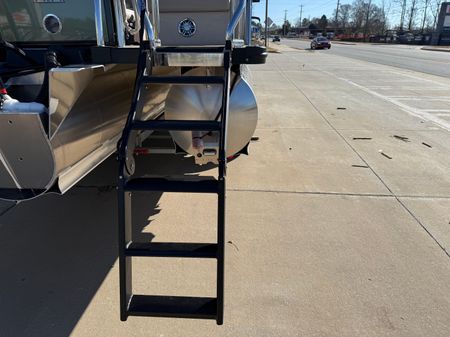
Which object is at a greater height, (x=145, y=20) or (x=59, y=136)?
(x=145, y=20)

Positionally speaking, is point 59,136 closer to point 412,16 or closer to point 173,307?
point 173,307

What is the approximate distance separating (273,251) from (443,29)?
244ft

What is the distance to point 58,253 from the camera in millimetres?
3223

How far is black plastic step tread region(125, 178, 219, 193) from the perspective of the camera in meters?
2.35

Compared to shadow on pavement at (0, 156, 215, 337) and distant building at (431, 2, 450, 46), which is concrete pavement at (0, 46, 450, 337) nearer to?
shadow on pavement at (0, 156, 215, 337)

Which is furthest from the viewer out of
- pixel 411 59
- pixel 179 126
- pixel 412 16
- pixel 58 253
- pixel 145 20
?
pixel 412 16

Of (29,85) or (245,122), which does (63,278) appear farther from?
(245,122)

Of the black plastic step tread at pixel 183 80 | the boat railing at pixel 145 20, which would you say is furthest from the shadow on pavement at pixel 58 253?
the boat railing at pixel 145 20

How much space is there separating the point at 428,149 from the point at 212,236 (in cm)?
418

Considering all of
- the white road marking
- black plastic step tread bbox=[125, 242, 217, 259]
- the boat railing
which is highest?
the boat railing

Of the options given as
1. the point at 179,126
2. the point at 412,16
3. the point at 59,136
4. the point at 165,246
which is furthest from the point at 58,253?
the point at 412,16

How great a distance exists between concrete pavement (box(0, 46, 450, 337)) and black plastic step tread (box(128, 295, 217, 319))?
210 millimetres

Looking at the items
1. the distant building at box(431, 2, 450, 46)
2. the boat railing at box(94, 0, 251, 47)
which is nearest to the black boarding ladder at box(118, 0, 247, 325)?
the boat railing at box(94, 0, 251, 47)

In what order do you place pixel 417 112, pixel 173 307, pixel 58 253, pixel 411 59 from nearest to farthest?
pixel 173 307 < pixel 58 253 < pixel 417 112 < pixel 411 59
